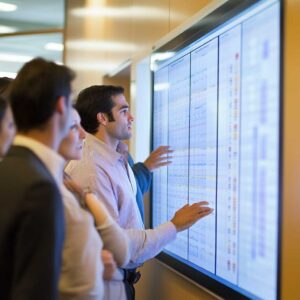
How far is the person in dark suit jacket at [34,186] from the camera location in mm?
1016

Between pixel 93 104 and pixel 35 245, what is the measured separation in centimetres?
126

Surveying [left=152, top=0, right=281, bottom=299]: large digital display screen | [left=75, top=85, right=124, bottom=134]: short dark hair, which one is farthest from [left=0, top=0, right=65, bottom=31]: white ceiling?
[left=75, top=85, right=124, bottom=134]: short dark hair

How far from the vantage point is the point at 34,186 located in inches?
39.9

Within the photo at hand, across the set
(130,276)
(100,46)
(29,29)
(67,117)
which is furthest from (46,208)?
(29,29)

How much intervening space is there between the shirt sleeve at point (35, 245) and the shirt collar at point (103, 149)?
108 cm

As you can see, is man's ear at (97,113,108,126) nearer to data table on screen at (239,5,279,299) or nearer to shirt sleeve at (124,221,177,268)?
shirt sleeve at (124,221,177,268)

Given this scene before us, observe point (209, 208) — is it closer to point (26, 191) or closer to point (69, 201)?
point (69, 201)

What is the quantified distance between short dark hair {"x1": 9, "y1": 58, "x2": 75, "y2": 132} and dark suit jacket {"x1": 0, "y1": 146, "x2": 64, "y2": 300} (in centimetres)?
12

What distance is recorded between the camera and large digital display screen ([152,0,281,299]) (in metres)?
1.56

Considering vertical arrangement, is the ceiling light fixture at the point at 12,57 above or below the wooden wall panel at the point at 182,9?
above

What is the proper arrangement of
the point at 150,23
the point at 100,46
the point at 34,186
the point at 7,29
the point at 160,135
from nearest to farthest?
the point at 34,186
the point at 160,135
the point at 150,23
the point at 100,46
the point at 7,29

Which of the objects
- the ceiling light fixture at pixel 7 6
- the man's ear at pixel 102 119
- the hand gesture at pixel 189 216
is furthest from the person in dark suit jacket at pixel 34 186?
the ceiling light fixture at pixel 7 6

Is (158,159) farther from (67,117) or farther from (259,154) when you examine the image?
(67,117)

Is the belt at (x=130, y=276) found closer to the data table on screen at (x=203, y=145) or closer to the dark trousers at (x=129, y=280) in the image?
the dark trousers at (x=129, y=280)
